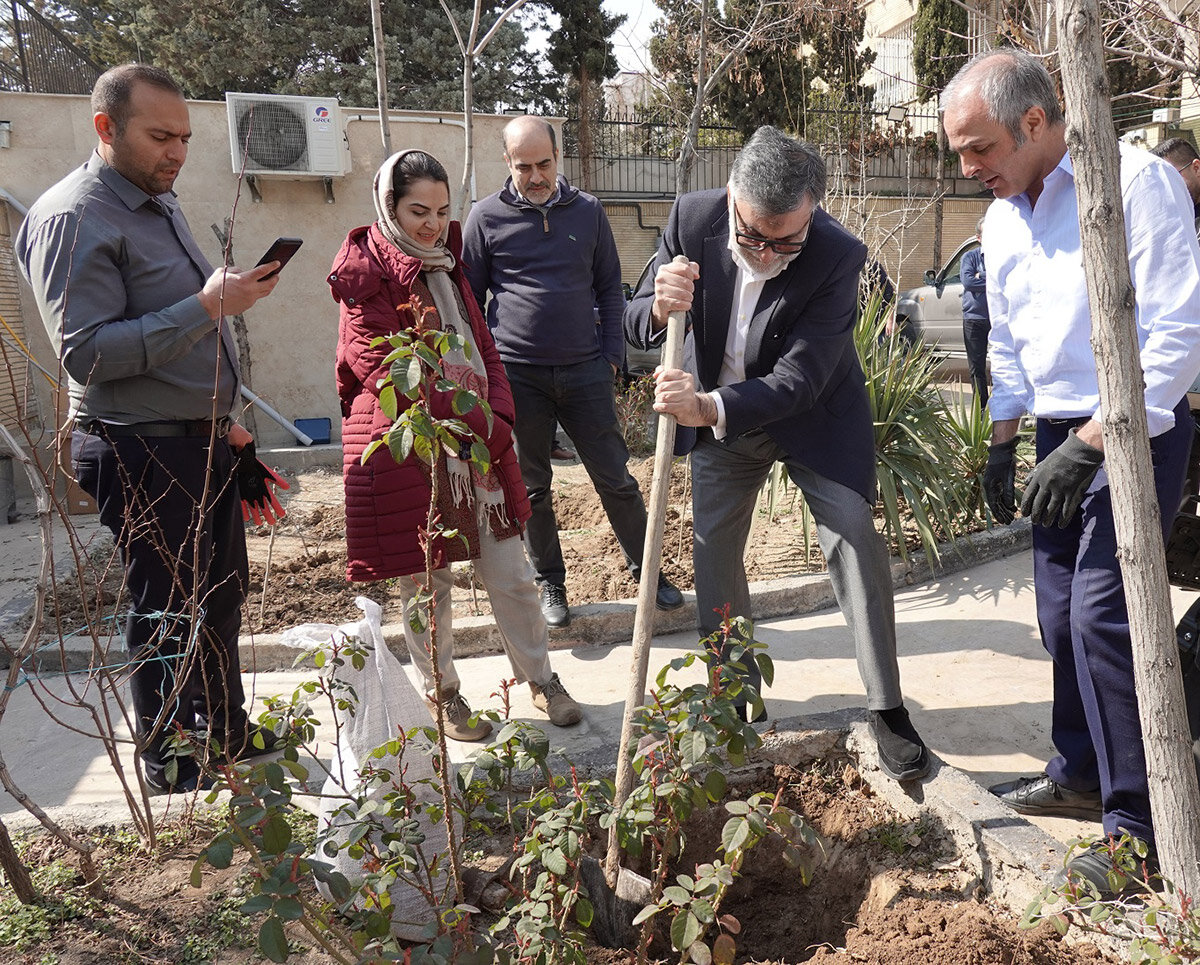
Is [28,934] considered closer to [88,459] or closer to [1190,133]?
[88,459]

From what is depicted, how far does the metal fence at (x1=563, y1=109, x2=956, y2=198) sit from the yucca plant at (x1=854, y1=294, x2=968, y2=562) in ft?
39.0

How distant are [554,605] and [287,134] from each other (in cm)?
648

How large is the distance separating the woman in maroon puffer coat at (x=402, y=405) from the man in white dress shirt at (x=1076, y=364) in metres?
1.61

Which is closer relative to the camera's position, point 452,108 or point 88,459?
point 88,459

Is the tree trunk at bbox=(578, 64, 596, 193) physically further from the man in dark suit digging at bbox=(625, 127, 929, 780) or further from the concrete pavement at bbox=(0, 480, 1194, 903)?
the man in dark suit digging at bbox=(625, 127, 929, 780)

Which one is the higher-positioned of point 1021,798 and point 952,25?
point 952,25

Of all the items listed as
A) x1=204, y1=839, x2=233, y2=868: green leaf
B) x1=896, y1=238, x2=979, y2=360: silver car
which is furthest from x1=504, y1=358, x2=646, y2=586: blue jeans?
x1=896, y1=238, x2=979, y2=360: silver car

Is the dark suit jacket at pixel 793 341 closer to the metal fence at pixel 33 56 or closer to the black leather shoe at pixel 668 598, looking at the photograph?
the black leather shoe at pixel 668 598

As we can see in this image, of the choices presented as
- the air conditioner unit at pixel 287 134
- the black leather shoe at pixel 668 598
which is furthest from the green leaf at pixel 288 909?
the air conditioner unit at pixel 287 134

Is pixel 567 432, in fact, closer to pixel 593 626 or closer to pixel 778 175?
pixel 593 626

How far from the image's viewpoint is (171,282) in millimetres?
2941

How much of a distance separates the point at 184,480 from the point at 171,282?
61cm

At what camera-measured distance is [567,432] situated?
4.39 meters

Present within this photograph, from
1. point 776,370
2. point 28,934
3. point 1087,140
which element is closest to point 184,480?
point 28,934
